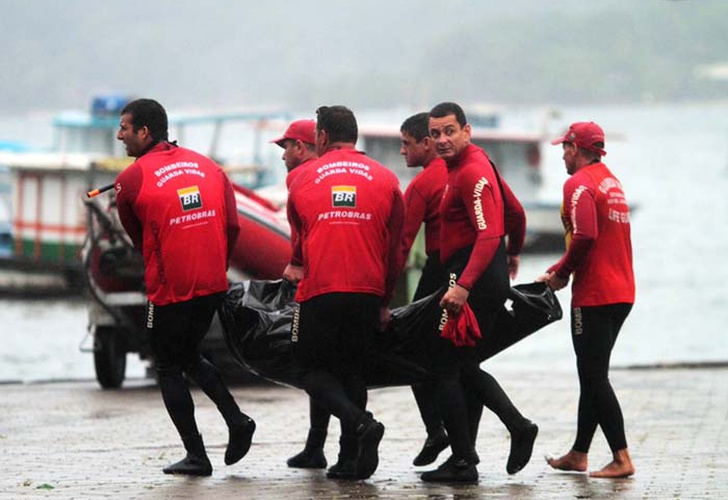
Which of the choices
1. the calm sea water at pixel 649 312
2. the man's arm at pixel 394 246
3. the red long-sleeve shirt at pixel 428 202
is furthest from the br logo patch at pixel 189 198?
the calm sea water at pixel 649 312

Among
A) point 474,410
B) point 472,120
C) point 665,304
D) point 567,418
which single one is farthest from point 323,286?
point 472,120

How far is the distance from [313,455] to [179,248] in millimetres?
1411

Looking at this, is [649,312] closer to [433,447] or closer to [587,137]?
[433,447]

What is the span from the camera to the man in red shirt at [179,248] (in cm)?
829

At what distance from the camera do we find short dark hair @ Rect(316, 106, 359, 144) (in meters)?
8.33

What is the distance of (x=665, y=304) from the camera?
3891 cm

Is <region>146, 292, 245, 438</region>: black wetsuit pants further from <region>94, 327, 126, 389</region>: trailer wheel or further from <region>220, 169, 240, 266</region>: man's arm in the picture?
<region>94, 327, 126, 389</region>: trailer wheel

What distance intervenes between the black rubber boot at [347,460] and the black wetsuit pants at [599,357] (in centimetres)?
116

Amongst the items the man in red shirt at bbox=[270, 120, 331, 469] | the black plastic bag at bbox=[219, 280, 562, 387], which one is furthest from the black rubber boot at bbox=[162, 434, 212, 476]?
the man in red shirt at bbox=[270, 120, 331, 469]

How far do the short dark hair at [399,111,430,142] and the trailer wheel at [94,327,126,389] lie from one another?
20.7ft

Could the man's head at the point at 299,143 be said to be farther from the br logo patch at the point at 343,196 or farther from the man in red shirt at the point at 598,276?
the man in red shirt at the point at 598,276

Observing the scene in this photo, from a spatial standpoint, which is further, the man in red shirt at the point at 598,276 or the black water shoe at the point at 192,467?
the black water shoe at the point at 192,467

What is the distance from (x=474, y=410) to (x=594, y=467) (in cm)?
77

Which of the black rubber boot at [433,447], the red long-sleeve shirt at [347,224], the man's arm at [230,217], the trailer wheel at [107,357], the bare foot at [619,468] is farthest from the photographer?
the trailer wheel at [107,357]
